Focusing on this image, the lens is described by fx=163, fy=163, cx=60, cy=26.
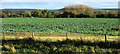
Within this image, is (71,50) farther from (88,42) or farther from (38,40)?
(38,40)

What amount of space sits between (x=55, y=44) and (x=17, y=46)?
252 cm

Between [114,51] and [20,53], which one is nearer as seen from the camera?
[20,53]

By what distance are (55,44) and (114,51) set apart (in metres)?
3.88

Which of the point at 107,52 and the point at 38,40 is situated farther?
the point at 38,40

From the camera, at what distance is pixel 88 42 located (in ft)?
37.4

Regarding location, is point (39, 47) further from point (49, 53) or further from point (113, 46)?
point (113, 46)

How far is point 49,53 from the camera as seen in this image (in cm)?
938

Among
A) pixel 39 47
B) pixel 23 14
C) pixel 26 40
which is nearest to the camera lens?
pixel 39 47

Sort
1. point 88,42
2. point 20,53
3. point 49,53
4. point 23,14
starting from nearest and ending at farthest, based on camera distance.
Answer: point 20,53, point 49,53, point 88,42, point 23,14

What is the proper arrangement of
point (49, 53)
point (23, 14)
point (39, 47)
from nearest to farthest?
1. point (49, 53)
2. point (39, 47)
3. point (23, 14)

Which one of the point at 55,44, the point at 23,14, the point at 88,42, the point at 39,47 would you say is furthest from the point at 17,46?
the point at 23,14

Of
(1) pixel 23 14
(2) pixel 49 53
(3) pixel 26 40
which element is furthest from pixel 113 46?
(1) pixel 23 14

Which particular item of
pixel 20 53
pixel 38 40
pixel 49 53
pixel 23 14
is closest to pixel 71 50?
pixel 49 53

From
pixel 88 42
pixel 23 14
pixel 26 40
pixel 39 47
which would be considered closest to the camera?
pixel 39 47
